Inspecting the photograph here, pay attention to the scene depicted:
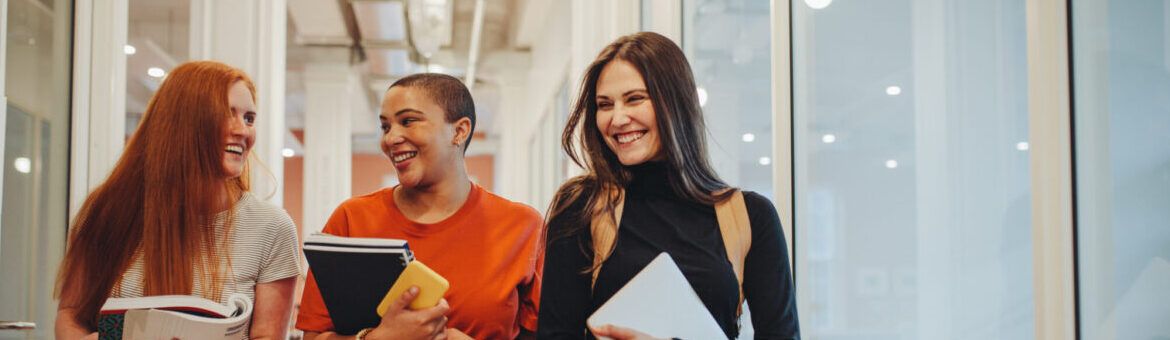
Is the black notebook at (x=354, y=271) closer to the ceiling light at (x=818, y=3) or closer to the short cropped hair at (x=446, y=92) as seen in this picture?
the short cropped hair at (x=446, y=92)

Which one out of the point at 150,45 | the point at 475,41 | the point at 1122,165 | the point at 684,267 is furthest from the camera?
the point at 475,41

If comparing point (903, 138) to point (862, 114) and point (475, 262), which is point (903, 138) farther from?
point (475, 262)

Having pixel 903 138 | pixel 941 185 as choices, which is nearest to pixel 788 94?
pixel 903 138

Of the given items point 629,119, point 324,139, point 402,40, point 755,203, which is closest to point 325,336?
point 629,119

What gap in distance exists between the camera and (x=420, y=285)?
1.55m

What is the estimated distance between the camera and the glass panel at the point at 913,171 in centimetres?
141

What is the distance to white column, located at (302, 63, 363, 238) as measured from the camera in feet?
28.4

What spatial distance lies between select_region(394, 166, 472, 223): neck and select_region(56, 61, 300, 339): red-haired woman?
237mm

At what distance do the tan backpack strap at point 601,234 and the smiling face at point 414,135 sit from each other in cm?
47

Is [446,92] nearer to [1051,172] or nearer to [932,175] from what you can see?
[932,175]

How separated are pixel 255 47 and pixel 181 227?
66.4 inches

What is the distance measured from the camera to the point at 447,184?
190cm

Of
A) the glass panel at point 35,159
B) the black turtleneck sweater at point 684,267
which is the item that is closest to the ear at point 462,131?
the black turtleneck sweater at point 684,267

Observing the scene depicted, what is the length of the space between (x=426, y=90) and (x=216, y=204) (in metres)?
0.45
